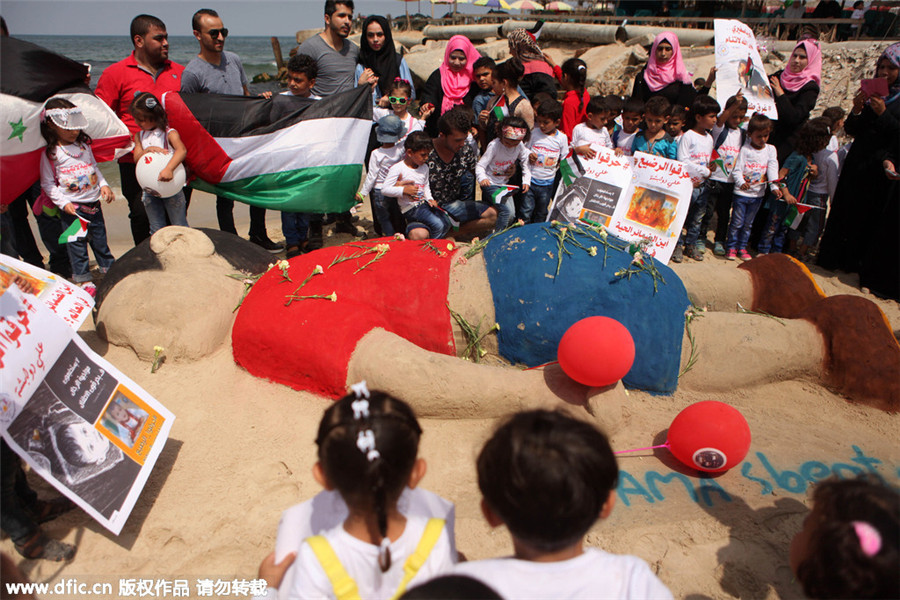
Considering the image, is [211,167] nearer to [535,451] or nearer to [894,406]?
[535,451]

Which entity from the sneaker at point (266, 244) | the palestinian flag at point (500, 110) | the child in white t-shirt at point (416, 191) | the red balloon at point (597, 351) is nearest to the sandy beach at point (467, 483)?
the red balloon at point (597, 351)

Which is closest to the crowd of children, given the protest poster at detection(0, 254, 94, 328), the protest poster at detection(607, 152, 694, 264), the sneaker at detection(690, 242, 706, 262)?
the protest poster at detection(0, 254, 94, 328)

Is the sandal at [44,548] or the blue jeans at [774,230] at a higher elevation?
the blue jeans at [774,230]

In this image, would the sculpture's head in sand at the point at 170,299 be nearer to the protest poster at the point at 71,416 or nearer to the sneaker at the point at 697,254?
the protest poster at the point at 71,416

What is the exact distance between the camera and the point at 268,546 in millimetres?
2686

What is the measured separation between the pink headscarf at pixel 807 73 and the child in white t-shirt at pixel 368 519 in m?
6.62

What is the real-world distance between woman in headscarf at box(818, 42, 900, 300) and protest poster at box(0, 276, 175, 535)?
626 centimetres

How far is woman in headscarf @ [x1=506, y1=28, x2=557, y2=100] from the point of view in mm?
6062

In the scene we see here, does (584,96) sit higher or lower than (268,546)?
higher

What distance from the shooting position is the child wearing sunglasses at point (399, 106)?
18.1 feet

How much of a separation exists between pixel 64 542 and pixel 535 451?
2.45 metres

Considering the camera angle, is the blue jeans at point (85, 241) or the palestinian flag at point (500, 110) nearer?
the blue jeans at point (85, 241)

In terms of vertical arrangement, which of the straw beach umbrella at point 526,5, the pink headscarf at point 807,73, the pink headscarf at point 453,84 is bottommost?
the pink headscarf at point 453,84

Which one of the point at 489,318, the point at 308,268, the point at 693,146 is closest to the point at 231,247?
the point at 308,268
